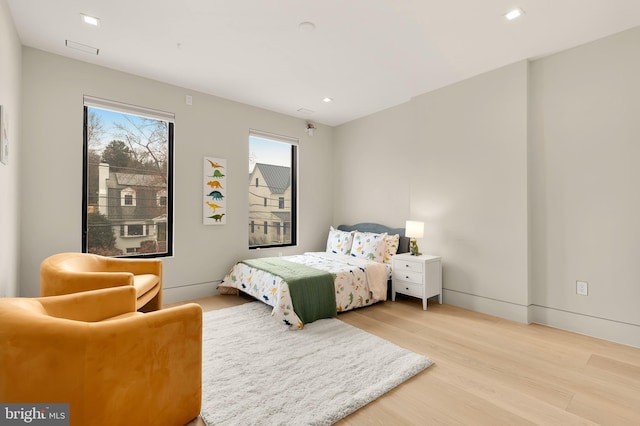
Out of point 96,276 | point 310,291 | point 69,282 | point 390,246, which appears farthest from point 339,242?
Result: point 69,282

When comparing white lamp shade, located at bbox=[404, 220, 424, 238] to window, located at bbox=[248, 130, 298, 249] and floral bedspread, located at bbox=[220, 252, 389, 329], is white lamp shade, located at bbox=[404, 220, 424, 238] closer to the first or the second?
floral bedspread, located at bbox=[220, 252, 389, 329]

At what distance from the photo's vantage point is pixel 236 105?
4355 millimetres

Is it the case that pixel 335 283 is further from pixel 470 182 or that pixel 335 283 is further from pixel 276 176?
pixel 276 176

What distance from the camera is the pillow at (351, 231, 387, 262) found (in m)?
4.18

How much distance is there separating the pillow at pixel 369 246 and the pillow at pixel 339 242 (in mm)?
127

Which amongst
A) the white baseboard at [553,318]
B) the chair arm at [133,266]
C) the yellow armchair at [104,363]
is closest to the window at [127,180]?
the chair arm at [133,266]

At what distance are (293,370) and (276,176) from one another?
332cm

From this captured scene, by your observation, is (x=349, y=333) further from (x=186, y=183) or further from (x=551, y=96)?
(x=551, y=96)

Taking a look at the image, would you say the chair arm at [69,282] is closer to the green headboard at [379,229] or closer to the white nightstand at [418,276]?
the white nightstand at [418,276]

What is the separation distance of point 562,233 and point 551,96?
1.38 metres

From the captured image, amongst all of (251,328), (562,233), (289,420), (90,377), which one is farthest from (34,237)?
(562,233)

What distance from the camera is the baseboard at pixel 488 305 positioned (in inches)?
124

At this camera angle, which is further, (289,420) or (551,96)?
(551,96)

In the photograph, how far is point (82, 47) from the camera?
9.71 feet
